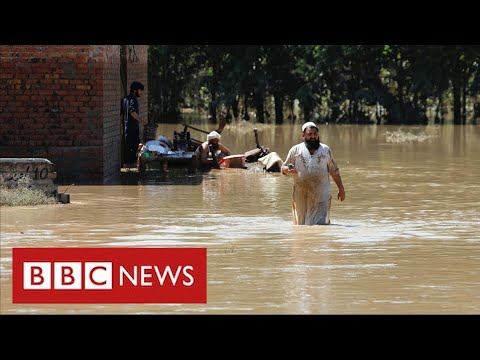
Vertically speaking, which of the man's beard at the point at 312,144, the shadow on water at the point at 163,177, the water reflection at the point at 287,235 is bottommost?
the water reflection at the point at 287,235

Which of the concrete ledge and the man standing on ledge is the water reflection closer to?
the concrete ledge

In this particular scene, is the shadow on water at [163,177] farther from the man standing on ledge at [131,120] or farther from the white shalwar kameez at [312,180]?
the white shalwar kameez at [312,180]

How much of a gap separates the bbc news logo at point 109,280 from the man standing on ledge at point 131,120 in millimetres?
11903

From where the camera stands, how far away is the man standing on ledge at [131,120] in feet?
78.0

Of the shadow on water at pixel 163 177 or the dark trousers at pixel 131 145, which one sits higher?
the dark trousers at pixel 131 145

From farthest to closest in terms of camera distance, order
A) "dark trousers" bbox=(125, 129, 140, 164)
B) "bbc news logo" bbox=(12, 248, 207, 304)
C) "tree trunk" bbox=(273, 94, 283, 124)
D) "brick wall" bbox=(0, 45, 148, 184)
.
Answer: "tree trunk" bbox=(273, 94, 283, 124) < "dark trousers" bbox=(125, 129, 140, 164) < "brick wall" bbox=(0, 45, 148, 184) < "bbc news logo" bbox=(12, 248, 207, 304)

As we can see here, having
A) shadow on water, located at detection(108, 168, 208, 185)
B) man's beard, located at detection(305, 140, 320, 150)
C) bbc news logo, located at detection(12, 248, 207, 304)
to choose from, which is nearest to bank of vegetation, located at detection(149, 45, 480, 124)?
shadow on water, located at detection(108, 168, 208, 185)

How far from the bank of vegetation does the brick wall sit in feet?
107

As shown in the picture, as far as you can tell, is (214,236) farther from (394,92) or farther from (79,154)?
(394,92)

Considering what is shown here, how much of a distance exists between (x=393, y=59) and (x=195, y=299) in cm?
4738

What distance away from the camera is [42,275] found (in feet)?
34.2

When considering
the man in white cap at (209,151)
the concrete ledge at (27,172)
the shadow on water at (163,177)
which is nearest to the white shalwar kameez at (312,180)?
the concrete ledge at (27,172)

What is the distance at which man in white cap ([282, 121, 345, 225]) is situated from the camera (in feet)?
46.9

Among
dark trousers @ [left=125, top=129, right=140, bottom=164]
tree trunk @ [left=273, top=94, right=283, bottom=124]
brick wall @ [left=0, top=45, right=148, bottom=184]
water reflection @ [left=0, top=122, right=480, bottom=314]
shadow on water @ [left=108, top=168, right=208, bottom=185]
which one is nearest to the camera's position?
water reflection @ [left=0, top=122, right=480, bottom=314]
